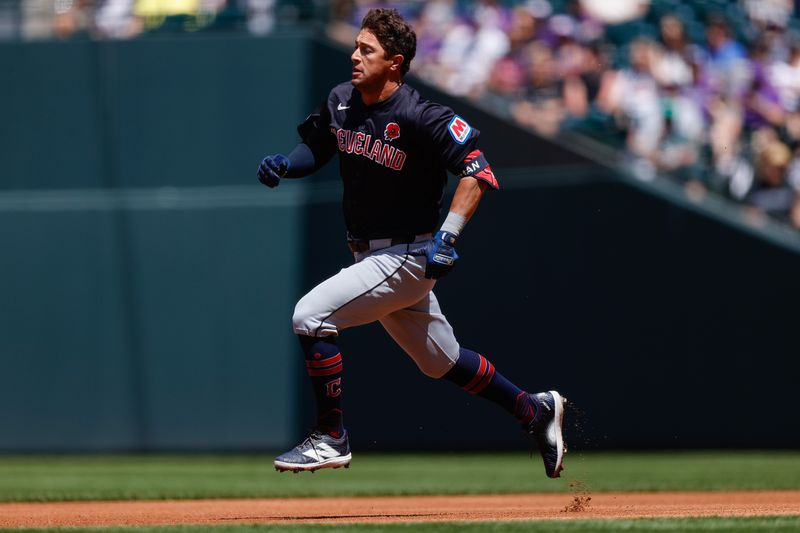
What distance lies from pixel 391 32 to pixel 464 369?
159 centimetres

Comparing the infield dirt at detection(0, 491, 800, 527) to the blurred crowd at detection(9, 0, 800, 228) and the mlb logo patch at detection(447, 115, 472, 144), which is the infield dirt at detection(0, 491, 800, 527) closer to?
the mlb logo patch at detection(447, 115, 472, 144)

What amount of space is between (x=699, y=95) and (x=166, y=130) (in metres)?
4.72

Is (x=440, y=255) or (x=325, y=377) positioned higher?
(x=440, y=255)

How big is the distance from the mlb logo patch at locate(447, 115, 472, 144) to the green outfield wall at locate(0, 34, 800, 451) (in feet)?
18.5

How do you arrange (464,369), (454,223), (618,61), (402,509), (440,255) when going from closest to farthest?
(440,255) → (454,223) → (464,369) → (402,509) → (618,61)

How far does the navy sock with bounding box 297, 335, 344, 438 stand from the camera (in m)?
5.71

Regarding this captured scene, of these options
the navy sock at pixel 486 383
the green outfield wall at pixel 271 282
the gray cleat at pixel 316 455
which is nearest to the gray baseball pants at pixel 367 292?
the navy sock at pixel 486 383

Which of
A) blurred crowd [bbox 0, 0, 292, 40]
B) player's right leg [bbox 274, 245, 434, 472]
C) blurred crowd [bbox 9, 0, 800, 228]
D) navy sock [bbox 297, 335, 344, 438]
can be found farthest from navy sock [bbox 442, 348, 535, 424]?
blurred crowd [bbox 0, 0, 292, 40]

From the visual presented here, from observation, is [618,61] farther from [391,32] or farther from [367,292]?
[367,292]

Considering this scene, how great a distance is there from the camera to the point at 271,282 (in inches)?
453

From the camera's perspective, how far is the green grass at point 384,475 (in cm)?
820

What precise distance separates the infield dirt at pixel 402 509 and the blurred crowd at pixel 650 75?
389 centimetres

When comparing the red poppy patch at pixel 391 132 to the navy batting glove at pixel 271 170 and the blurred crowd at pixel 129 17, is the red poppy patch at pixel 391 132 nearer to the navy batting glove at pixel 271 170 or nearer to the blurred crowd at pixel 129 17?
the navy batting glove at pixel 271 170

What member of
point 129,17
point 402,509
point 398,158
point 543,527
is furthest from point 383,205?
point 129,17
